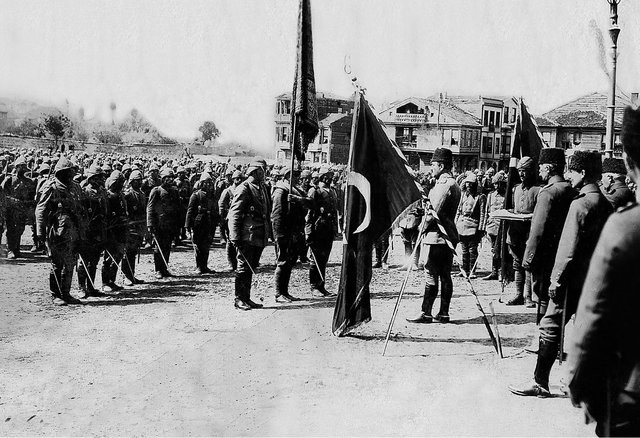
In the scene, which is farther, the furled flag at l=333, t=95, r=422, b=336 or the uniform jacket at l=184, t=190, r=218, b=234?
the uniform jacket at l=184, t=190, r=218, b=234

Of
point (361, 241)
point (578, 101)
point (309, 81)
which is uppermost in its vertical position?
point (578, 101)

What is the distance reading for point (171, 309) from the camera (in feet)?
32.3

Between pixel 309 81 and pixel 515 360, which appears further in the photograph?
pixel 309 81

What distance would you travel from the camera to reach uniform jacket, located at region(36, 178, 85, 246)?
32.3 feet

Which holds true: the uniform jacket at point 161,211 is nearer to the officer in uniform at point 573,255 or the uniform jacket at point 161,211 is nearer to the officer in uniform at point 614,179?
the officer in uniform at point 614,179

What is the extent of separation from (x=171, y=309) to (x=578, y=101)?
59511 mm

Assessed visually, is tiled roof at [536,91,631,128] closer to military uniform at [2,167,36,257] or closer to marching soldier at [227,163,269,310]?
military uniform at [2,167,36,257]

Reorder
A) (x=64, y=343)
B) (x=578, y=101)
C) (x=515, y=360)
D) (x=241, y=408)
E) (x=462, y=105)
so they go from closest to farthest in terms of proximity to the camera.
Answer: (x=241, y=408)
(x=515, y=360)
(x=64, y=343)
(x=578, y=101)
(x=462, y=105)

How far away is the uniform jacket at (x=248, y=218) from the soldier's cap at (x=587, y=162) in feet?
16.6

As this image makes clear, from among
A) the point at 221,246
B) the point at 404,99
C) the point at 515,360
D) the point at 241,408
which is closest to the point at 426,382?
the point at 515,360

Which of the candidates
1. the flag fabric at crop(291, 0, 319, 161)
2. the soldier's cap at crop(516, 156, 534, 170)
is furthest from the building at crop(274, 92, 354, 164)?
the flag fabric at crop(291, 0, 319, 161)

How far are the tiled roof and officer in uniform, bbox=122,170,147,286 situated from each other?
50.5m

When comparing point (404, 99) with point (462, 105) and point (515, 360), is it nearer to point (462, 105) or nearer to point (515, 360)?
point (462, 105)

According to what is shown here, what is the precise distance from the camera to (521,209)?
992 centimetres
